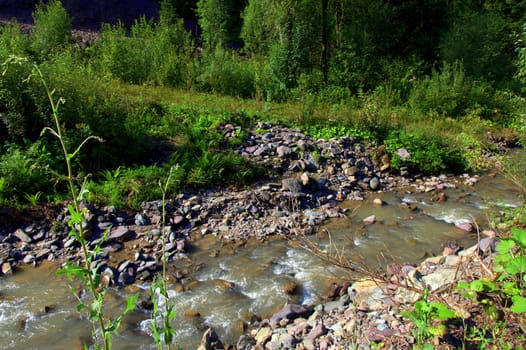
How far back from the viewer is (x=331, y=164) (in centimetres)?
952

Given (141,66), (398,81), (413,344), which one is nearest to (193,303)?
(413,344)

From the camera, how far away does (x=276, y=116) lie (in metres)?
11.4

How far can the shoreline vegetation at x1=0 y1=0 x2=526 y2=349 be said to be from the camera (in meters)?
6.49

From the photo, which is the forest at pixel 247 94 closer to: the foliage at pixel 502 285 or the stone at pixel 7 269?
the stone at pixel 7 269

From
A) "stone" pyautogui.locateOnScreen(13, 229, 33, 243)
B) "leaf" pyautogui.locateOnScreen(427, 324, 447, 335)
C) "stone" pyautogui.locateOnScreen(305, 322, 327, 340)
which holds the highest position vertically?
"leaf" pyautogui.locateOnScreen(427, 324, 447, 335)

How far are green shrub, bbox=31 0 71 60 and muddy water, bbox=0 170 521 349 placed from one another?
10.2 meters

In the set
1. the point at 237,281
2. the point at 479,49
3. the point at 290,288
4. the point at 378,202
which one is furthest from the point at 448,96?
the point at 237,281

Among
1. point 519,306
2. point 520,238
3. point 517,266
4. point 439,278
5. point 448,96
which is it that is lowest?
point 448,96

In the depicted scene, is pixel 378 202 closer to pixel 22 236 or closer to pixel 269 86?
pixel 22 236

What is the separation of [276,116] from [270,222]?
4.60 metres

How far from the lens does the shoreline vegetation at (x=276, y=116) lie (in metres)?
6.49

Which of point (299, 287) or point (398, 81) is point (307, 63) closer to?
point (398, 81)

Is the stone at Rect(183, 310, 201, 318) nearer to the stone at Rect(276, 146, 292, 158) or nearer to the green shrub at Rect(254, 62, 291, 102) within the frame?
the stone at Rect(276, 146, 292, 158)

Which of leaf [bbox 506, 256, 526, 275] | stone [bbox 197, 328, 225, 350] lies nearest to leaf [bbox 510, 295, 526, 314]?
leaf [bbox 506, 256, 526, 275]
